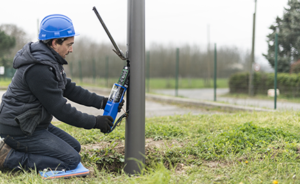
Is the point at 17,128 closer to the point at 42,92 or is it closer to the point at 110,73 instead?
the point at 42,92

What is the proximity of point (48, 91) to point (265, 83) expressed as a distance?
11.1 meters

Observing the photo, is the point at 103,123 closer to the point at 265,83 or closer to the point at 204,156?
the point at 204,156

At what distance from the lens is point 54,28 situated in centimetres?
243

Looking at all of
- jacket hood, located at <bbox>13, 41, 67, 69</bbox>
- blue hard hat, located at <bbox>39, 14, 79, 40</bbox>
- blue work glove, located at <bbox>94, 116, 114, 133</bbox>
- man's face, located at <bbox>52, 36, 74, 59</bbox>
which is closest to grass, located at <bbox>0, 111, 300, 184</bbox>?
blue work glove, located at <bbox>94, 116, 114, 133</bbox>

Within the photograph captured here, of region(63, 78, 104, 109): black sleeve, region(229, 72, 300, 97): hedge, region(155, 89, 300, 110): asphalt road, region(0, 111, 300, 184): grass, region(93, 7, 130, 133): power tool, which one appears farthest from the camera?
region(229, 72, 300, 97): hedge

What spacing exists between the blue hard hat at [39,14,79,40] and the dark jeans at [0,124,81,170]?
0.87 metres

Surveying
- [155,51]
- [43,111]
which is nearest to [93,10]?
[43,111]

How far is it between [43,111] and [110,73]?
14980mm

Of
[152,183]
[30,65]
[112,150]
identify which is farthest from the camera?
[112,150]

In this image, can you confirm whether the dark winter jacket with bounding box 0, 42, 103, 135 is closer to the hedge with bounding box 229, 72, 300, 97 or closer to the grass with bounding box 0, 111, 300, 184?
the grass with bounding box 0, 111, 300, 184

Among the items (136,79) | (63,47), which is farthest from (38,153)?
(136,79)

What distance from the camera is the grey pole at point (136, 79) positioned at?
2539mm

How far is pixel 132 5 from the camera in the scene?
2529mm

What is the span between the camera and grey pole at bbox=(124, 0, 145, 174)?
2539 millimetres
